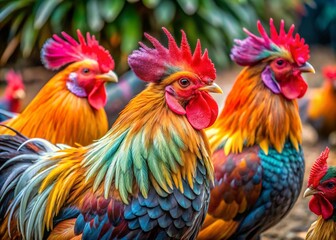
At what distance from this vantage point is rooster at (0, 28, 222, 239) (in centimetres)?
300

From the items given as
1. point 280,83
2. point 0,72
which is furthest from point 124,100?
point 0,72

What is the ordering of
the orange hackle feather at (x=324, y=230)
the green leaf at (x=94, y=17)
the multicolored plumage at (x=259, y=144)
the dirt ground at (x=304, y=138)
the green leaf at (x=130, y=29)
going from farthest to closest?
the green leaf at (x=130, y=29) → the green leaf at (x=94, y=17) → the dirt ground at (x=304, y=138) → the multicolored plumage at (x=259, y=144) → the orange hackle feather at (x=324, y=230)

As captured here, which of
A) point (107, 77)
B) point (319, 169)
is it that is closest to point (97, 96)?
point (107, 77)

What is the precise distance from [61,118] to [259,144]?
132 cm

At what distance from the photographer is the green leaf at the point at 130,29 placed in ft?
24.8

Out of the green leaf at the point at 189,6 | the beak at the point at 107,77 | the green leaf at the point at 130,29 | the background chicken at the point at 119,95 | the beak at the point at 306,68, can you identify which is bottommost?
the background chicken at the point at 119,95

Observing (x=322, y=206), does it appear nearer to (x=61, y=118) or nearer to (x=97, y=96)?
(x=97, y=96)

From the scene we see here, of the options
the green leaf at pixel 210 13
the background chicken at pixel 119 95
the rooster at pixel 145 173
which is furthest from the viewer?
the green leaf at pixel 210 13

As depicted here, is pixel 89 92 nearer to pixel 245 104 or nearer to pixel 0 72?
pixel 245 104

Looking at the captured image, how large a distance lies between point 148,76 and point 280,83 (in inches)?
46.9

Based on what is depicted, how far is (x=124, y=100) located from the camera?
6.03 meters

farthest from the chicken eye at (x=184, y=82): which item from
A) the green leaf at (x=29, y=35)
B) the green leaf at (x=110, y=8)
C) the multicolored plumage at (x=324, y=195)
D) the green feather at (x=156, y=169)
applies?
the green leaf at (x=29, y=35)

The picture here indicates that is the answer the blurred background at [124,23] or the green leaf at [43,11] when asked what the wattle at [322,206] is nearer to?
the blurred background at [124,23]

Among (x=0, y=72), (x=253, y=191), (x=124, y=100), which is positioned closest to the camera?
(x=253, y=191)
